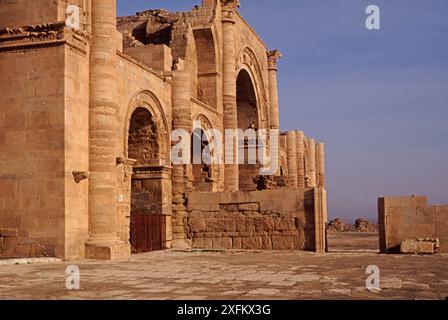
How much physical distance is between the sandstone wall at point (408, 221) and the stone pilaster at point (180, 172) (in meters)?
5.92

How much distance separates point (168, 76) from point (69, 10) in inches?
234

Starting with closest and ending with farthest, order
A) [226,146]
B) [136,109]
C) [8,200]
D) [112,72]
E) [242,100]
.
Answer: [8,200] < [112,72] < [136,109] < [226,146] < [242,100]

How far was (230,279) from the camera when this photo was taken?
8.48 meters

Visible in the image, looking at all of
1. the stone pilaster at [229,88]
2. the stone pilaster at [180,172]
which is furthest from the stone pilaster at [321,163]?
the stone pilaster at [180,172]

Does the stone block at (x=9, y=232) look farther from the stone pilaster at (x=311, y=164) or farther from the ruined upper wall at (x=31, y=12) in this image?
the stone pilaster at (x=311, y=164)

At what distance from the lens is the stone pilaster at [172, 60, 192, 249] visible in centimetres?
1708

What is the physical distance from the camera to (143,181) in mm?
17297

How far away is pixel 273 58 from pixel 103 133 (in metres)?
23.4

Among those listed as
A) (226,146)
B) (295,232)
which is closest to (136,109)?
(295,232)


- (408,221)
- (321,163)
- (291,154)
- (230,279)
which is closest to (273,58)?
(291,154)

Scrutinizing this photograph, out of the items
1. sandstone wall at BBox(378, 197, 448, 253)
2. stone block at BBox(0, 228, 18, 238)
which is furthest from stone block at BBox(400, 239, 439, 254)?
stone block at BBox(0, 228, 18, 238)

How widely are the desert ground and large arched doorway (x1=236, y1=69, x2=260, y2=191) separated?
18.3 m

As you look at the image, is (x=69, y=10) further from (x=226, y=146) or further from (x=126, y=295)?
(x=226, y=146)

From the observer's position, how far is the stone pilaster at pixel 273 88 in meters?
34.2
